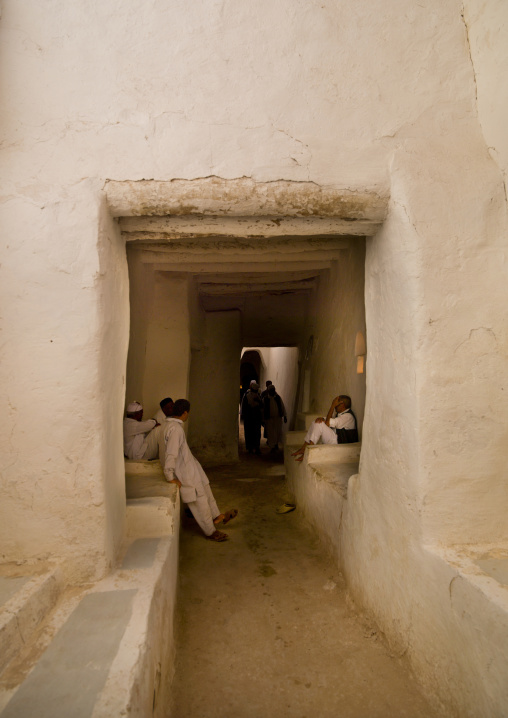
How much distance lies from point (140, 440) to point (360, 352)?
2479 mm

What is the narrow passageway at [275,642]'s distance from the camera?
8.09 ft

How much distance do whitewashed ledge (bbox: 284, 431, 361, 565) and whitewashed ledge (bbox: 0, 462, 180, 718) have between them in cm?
161

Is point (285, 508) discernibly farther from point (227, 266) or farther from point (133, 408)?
point (227, 266)

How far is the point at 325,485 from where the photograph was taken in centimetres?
423

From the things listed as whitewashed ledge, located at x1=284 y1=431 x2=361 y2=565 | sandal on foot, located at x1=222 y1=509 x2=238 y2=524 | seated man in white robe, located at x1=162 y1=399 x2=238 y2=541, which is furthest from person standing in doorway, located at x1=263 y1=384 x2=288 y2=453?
seated man in white robe, located at x1=162 y1=399 x2=238 y2=541

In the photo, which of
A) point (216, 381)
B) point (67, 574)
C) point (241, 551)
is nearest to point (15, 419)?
point (67, 574)

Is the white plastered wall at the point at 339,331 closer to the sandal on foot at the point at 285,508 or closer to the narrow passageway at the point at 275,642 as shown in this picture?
the sandal on foot at the point at 285,508

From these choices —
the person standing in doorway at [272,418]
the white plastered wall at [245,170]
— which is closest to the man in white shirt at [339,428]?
the white plastered wall at [245,170]

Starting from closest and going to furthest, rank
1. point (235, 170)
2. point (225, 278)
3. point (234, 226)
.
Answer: point (235, 170) → point (234, 226) → point (225, 278)

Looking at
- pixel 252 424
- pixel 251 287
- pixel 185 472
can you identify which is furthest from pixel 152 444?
pixel 252 424

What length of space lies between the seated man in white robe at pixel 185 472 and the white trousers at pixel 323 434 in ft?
4.35

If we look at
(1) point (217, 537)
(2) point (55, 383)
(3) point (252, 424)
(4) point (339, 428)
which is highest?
(2) point (55, 383)

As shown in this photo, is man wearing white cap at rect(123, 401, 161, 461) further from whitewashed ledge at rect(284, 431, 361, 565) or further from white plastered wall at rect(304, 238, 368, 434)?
white plastered wall at rect(304, 238, 368, 434)

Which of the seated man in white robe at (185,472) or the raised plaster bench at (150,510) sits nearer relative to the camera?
the raised plaster bench at (150,510)
